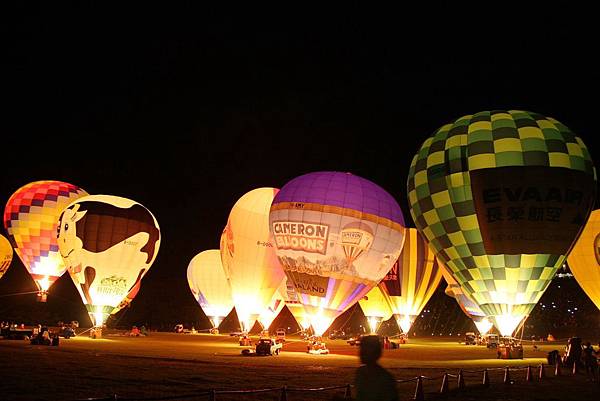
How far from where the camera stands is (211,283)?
4462 centimetres

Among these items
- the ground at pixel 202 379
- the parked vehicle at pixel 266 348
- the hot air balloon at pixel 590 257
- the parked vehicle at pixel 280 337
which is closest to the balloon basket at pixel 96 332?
the parked vehicle at pixel 280 337

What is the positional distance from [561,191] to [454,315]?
51491 millimetres

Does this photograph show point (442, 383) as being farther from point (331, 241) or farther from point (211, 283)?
point (211, 283)

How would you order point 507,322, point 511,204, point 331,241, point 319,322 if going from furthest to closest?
1. point 319,322
2. point 331,241
3. point 507,322
4. point 511,204

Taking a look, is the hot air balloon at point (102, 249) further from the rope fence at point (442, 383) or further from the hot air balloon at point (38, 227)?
the rope fence at point (442, 383)

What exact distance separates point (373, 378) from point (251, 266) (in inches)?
879

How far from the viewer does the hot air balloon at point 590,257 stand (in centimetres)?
2772

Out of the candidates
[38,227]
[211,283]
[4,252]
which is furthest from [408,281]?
[4,252]

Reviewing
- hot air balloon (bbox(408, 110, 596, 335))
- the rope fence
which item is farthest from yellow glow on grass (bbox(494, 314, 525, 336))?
the rope fence

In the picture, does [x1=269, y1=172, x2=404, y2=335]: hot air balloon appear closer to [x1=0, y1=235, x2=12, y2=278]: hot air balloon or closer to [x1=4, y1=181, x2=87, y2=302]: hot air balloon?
[x1=4, y1=181, x2=87, y2=302]: hot air balloon

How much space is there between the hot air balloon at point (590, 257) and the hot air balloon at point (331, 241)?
10892 millimetres

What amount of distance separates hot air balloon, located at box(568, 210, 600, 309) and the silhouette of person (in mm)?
26099

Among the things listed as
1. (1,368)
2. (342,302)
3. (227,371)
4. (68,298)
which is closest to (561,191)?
(342,302)

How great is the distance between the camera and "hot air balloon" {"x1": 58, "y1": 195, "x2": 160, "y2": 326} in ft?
86.7
